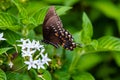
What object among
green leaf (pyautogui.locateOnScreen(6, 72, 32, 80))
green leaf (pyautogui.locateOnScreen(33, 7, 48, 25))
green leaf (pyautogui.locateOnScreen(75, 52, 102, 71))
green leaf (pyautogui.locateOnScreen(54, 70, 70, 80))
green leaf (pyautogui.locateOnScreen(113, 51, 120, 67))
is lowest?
green leaf (pyautogui.locateOnScreen(75, 52, 102, 71))

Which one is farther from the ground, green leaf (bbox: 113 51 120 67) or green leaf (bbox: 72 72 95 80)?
green leaf (bbox: 72 72 95 80)

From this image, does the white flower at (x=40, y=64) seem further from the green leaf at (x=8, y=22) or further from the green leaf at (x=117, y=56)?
the green leaf at (x=117, y=56)

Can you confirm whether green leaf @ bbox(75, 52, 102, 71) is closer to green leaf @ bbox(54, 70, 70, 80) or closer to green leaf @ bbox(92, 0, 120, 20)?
green leaf @ bbox(92, 0, 120, 20)

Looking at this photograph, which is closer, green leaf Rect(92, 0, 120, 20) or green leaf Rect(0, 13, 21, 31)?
green leaf Rect(0, 13, 21, 31)

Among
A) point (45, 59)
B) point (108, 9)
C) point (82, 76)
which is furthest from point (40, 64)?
point (108, 9)

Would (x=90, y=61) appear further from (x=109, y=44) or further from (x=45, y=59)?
(x=45, y=59)

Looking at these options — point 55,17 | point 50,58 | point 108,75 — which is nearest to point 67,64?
point 50,58

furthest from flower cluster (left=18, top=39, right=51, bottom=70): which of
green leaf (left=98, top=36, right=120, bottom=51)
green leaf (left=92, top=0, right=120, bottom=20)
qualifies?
green leaf (left=92, top=0, right=120, bottom=20)
